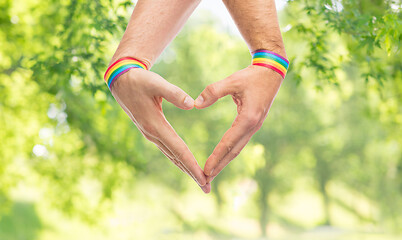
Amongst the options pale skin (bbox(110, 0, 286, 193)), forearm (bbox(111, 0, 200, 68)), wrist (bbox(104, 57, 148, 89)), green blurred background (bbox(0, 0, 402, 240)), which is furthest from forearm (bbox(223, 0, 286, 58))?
green blurred background (bbox(0, 0, 402, 240))

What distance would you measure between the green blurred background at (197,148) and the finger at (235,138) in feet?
4.03

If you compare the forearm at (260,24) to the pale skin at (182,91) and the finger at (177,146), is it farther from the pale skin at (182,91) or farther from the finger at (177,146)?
the finger at (177,146)

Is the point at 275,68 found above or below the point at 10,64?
below

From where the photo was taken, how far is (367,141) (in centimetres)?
1368

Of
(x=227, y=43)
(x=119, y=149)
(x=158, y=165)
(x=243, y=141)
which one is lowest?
(x=243, y=141)

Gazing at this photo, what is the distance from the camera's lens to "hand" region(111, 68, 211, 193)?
1034 millimetres

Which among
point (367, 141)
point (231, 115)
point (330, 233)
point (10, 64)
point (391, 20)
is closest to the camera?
point (391, 20)

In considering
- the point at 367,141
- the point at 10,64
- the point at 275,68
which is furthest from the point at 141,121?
the point at 367,141

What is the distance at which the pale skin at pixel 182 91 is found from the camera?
1.04 m

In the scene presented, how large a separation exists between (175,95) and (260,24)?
31 centimetres

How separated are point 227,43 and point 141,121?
11.2 metres

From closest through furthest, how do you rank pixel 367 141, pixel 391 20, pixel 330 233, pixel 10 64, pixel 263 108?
pixel 263 108
pixel 391 20
pixel 10 64
pixel 367 141
pixel 330 233

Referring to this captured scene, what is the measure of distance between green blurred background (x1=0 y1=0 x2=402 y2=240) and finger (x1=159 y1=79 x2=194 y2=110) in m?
1.32

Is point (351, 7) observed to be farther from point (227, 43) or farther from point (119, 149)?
point (227, 43)
